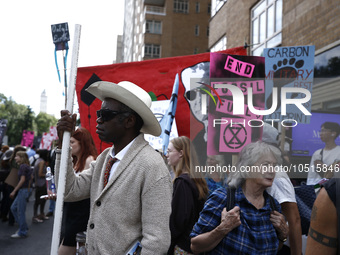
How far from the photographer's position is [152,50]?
38656mm

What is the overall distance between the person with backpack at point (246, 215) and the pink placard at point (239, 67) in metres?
1.13

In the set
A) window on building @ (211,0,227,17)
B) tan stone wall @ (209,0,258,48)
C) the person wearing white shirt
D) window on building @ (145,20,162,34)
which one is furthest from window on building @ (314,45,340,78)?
window on building @ (145,20,162,34)

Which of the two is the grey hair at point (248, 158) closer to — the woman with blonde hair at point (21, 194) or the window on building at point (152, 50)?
the woman with blonde hair at point (21, 194)

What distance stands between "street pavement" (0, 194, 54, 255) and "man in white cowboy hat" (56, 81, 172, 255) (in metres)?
4.78

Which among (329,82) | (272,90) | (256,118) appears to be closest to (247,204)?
(256,118)

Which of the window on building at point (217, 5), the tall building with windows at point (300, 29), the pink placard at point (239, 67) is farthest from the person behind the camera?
the window on building at point (217, 5)

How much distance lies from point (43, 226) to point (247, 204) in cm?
751

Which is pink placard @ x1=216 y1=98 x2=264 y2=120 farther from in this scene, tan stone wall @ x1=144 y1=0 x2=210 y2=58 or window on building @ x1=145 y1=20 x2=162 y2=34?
window on building @ x1=145 y1=20 x2=162 y2=34

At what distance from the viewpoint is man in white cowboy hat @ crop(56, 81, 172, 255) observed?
2.11m

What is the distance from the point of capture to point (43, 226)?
8805 mm

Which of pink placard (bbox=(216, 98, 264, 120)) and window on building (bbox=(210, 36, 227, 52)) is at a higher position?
window on building (bbox=(210, 36, 227, 52))

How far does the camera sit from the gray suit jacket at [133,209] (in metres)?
2.10

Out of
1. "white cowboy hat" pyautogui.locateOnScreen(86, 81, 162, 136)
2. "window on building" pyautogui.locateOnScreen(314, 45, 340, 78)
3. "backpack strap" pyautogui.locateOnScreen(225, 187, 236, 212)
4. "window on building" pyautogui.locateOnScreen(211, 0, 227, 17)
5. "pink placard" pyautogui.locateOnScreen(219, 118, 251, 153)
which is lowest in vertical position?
"backpack strap" pyautogui.locateOnScreen(225, 187, 236, 212)

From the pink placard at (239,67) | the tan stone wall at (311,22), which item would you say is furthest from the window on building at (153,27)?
the pink placard at (239,67)
